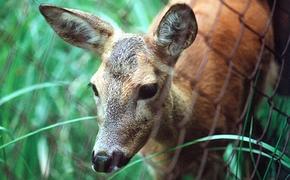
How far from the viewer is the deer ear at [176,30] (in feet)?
10.3

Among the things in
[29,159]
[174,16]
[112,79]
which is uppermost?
[174,16]

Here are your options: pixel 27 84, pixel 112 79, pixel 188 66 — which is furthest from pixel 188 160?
pixel 27 84

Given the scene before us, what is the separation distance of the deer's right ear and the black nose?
0.66 metres

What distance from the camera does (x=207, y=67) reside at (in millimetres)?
3730

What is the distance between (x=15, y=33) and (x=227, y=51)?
43.3 inches

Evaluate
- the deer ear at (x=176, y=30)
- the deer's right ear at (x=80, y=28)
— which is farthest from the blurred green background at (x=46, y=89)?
the deer ear at (x=176, y=30)

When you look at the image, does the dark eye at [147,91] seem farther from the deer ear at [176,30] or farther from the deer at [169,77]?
the deer ear at [176,30]

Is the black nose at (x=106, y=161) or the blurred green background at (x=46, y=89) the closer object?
the black nose at (x=106, y=161)

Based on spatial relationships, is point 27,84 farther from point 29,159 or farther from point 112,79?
point 112,79

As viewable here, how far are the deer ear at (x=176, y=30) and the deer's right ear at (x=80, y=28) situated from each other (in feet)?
0.80

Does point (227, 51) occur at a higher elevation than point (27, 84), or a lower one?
higher

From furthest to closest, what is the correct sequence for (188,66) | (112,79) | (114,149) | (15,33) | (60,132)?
1. (15,33)
2. (60,132)
3. (188,66)
4. (112,79)
5. (114,149)

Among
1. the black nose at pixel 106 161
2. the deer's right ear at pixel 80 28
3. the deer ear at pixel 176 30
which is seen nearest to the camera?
the black nose at pixel 106 161

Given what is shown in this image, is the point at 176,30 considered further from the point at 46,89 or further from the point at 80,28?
the point at 46,89
